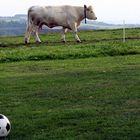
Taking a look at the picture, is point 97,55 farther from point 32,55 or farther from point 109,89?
point 109,89

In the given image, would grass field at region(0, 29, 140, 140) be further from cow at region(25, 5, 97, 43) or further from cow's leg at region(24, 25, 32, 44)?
cow at region(25, 5, 97, 43)

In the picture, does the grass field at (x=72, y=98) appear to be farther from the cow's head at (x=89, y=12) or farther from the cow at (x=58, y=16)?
the cow's head at (x=89, y=12)

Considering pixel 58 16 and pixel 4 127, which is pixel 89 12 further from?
pixel 4 127

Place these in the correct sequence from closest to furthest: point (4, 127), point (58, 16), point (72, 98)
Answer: point (4, 127), point (72, 98), point (58, 16)

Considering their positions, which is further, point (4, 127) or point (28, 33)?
point (28, 33)

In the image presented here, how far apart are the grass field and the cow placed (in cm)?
937

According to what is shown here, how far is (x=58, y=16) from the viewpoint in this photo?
1332 inches

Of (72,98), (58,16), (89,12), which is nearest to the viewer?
(72,98)

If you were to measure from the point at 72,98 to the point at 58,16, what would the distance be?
20.5m

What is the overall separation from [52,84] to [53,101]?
2880 mm

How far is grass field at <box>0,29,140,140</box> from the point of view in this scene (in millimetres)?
10430

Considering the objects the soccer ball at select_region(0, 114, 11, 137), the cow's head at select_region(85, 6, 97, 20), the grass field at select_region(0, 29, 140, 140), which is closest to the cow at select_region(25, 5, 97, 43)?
the cow's head at select_region(85, 6, 97, 20)

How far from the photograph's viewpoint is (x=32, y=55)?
985 inches

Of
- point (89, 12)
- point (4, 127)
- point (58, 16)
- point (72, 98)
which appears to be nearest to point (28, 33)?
point (58, 16)
